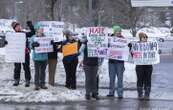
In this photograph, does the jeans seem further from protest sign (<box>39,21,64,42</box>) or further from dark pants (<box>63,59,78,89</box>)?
protest sign (<box>39,21,64,42</box>)

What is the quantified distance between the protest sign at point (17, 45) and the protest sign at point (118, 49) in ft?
7.81

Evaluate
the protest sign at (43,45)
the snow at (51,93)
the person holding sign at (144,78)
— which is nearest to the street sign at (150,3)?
the snow at (51,93)

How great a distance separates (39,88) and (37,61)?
724 mm

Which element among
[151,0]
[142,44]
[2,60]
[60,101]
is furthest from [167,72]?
[60,101]

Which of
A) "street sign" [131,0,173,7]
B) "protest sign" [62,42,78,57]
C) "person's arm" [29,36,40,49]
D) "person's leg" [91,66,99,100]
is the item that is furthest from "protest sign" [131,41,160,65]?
"street sign" [131,0,173,7]

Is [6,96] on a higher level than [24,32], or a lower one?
lower

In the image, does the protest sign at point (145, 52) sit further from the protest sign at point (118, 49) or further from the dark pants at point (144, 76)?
the protest sign at point (118, 49)

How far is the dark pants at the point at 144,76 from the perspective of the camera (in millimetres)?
16234

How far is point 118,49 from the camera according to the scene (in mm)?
16234

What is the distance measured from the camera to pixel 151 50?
54.2 feet

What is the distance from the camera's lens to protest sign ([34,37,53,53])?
16.4 metres

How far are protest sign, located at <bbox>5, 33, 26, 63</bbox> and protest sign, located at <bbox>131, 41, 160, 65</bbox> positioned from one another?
9.75ft

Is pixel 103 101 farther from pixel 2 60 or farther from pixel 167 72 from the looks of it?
pixel 2 60

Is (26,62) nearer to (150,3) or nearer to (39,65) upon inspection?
(39,65)
